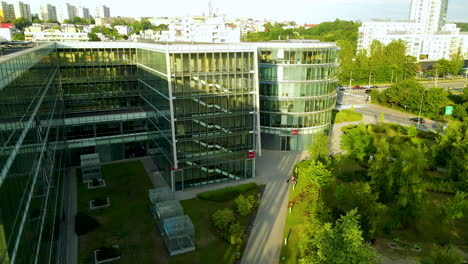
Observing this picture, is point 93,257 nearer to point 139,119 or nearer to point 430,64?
point 139,119

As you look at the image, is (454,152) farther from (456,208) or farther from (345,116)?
(345,116)

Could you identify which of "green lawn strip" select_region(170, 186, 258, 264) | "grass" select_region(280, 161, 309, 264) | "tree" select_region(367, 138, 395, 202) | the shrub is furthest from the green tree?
the shrub

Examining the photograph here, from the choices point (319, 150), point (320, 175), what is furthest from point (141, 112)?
point (320, 175)

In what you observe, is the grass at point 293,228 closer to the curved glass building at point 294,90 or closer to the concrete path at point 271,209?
the concrete path at point 271,209

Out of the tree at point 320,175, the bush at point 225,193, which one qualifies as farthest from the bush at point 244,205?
the tree at point 320,175

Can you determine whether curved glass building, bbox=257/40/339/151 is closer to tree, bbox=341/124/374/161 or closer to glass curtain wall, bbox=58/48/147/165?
tree, bbox=341/124/374/161

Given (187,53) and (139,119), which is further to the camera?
→ (139,119)

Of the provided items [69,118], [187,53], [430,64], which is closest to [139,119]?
[69,118]
